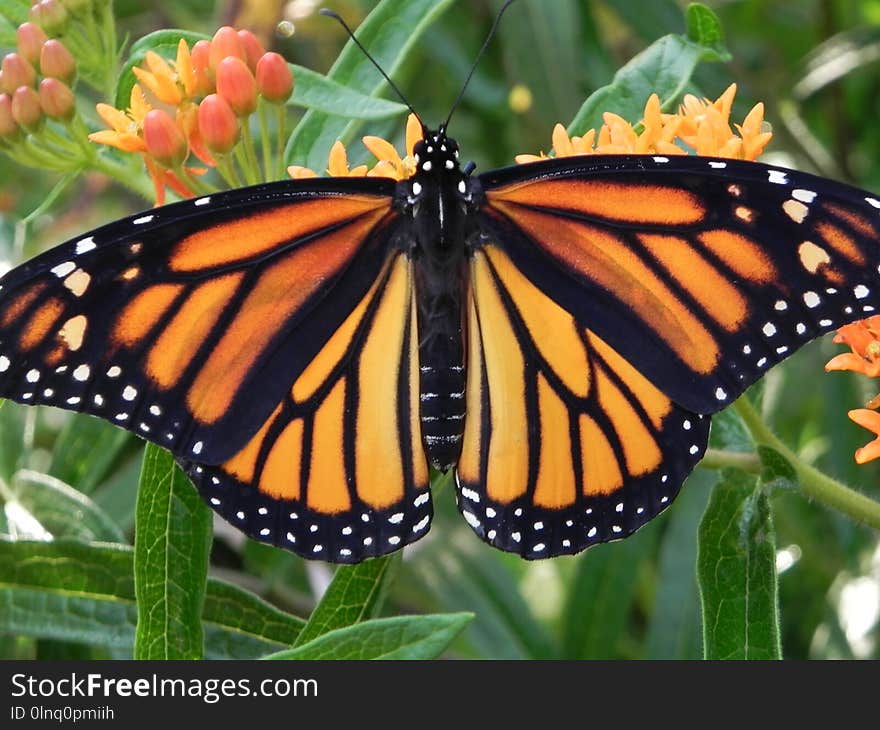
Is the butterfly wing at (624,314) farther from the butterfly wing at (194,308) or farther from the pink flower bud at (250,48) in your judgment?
the pink flower bud at (250,48)

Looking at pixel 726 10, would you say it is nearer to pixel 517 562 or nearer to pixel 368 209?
pixel 517 562

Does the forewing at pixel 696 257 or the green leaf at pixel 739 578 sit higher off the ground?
the forewing at pixel 696 257

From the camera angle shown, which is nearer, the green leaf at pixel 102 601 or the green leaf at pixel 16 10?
the green leaf at pixel 102 601

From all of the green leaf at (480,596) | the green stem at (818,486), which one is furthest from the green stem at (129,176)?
the green leaf at (480,596)

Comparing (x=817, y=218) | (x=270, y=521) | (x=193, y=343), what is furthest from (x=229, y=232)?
(x=817, y=218)

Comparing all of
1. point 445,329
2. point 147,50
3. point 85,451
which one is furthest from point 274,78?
point 85,451

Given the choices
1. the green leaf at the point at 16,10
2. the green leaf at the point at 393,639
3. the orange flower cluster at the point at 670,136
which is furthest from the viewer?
the green leaf at the point at 16,10
